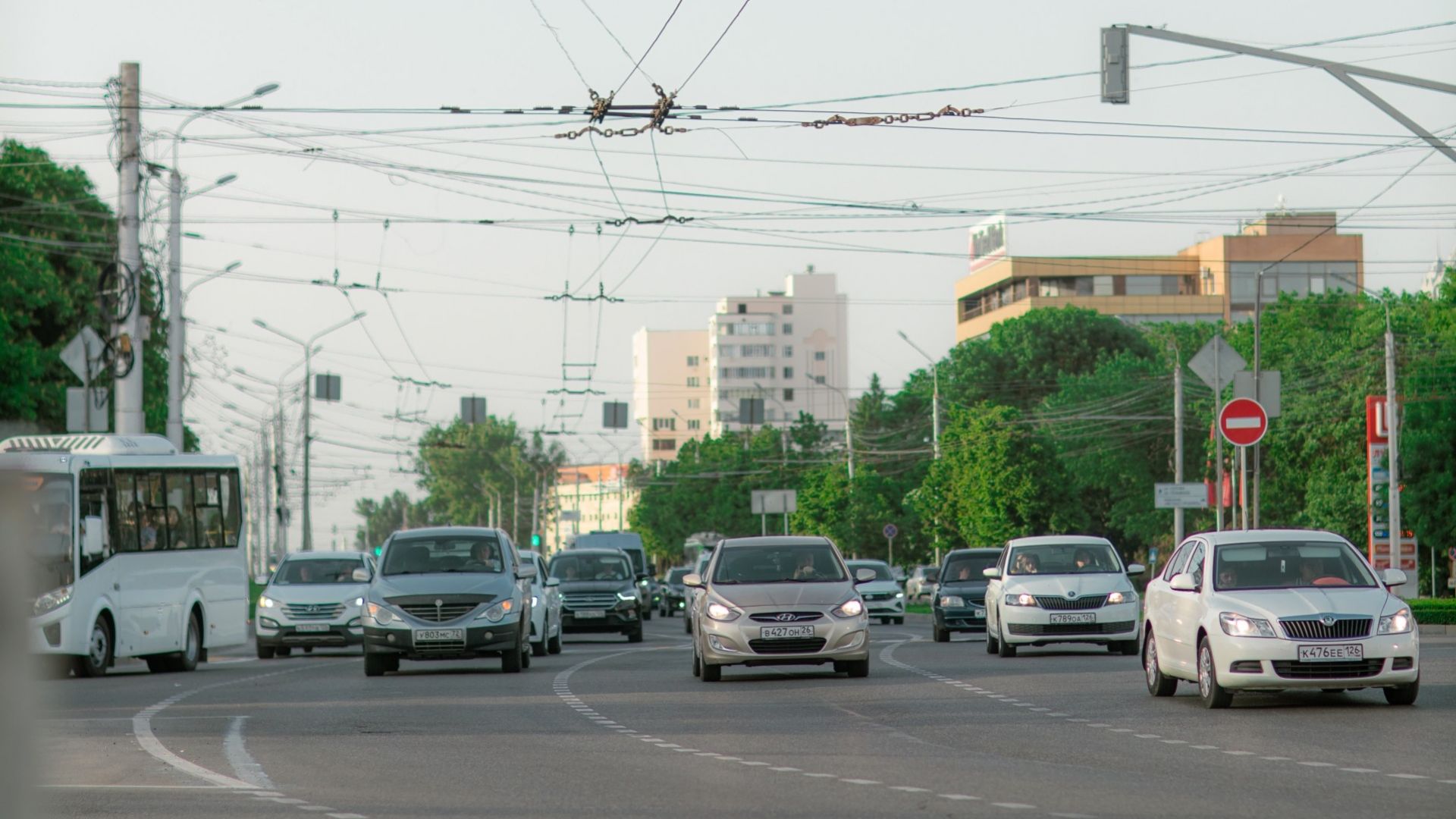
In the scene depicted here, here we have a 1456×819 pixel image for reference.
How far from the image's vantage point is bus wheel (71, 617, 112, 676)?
2603 cm

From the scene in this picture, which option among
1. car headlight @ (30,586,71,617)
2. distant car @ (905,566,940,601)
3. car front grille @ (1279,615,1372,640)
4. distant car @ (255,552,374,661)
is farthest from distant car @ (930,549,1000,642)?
distant car @ (905,566,940,601)

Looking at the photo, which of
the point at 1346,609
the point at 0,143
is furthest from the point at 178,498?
the point at 0,143

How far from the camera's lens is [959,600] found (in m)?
33.8

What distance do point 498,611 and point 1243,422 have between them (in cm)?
1004

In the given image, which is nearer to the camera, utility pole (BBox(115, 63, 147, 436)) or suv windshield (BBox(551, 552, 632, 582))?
utility pole (BBox(115, 63, 147, 436))

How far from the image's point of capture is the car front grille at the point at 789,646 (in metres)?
21.9

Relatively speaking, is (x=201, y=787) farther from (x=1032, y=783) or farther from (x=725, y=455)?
(x=725, y=455)

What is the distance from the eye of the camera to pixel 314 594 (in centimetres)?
3347

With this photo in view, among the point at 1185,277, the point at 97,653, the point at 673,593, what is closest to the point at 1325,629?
the point at 97,653

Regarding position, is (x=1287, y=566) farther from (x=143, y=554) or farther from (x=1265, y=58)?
(x=143, y=554)

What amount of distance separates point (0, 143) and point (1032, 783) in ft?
151

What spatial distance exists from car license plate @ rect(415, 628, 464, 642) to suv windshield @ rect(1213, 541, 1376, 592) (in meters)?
10.4

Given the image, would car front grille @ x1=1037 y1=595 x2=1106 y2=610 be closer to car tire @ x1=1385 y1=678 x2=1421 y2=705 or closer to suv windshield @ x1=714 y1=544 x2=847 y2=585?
suv windshield @ x1=714 y1=544 x2=847 y2=585

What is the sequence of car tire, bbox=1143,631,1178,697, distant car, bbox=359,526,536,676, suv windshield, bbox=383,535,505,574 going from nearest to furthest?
1. car tire, bbox=1143,631,1178,697
2. distant car, bbox=359,526,536,676
3. suv windshield, bbox=383,535,505,574
